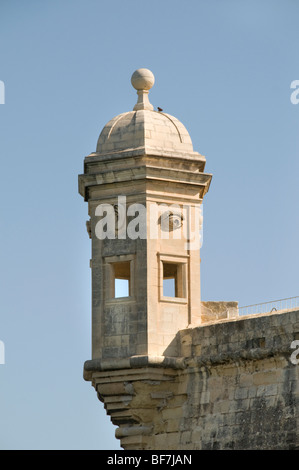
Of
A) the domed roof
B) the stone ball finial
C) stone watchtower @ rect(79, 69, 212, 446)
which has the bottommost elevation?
stone watchtower @ rect(79, 69, 212, 446)

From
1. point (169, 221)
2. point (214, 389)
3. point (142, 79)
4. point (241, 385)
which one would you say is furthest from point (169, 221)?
point (241, 385)

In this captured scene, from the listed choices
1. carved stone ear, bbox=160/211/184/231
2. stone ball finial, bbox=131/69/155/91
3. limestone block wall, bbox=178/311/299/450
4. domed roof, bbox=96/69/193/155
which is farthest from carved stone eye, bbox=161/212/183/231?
stone ball finial, bbox=131/69/155/91

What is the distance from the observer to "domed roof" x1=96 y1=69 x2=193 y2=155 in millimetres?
32844

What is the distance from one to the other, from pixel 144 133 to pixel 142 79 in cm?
136

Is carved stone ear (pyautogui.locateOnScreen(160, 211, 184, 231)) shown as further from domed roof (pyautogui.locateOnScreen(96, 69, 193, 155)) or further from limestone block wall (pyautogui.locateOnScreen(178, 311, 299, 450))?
limestone block wall (pyautogui.locateOnScreen(178, 311, 299, 450))

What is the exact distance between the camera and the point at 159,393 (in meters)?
32.0

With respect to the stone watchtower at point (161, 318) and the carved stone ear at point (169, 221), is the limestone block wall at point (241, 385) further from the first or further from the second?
the carved stone ear at point (169, 221)

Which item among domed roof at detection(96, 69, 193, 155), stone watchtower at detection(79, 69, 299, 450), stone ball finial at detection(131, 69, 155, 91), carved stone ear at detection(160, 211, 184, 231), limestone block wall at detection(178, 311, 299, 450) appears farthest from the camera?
stone ball finial at detection(131, 69, 155, 91)

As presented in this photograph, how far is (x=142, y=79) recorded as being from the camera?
33656 millimetres

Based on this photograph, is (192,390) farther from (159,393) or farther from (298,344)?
(298,344)

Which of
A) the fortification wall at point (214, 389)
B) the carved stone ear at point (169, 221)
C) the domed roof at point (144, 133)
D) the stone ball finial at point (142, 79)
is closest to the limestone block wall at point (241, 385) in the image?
the fortification wall at point (214, 389)
